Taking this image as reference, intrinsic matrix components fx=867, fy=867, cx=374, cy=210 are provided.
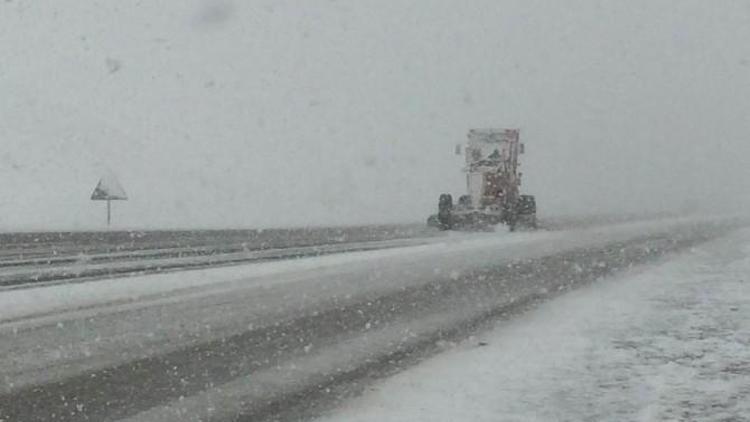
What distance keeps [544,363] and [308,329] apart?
239 centimetres

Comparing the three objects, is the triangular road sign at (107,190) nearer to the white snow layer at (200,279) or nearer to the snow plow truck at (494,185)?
the snow plow truck at (494,185)

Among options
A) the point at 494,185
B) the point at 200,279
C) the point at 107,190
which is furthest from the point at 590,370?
the point at 107,190

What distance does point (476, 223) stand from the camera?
28234 millimetres

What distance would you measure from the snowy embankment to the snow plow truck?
18507 mm

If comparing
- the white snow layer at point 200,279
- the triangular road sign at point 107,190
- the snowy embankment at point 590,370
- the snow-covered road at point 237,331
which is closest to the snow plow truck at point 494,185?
the white snow layer at point 200,279

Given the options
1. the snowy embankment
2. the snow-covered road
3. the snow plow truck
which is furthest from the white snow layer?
the snow plow truck

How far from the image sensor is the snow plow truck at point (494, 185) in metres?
28.4

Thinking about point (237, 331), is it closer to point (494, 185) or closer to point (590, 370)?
point (590, 370)

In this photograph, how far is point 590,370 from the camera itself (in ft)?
19.6

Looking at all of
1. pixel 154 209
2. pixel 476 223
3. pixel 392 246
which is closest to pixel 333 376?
pixel 392 246

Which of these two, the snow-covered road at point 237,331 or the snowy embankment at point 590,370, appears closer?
the snowy embankment at point 590,370

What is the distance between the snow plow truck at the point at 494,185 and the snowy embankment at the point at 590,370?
18507 mm

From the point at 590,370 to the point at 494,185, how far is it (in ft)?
76.4

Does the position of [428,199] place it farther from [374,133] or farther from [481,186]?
[481,186]
